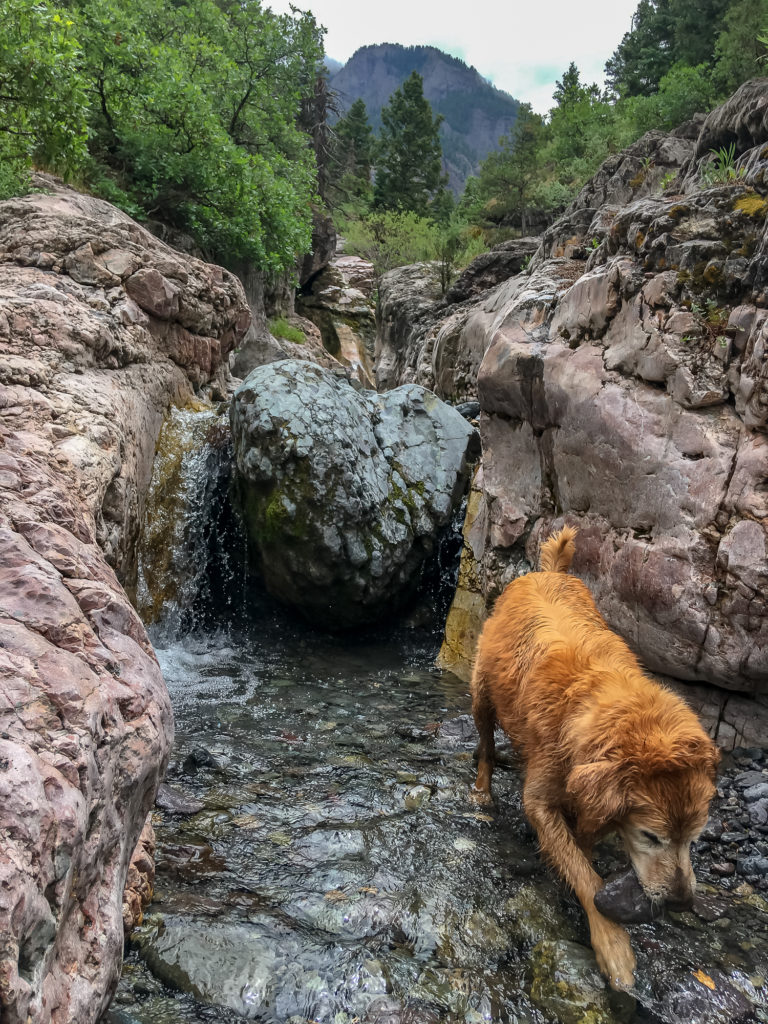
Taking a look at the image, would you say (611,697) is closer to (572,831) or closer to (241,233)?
(572,831)

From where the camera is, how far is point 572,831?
3422 millimetres

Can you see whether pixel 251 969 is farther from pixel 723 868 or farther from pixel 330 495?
pixel 330 495

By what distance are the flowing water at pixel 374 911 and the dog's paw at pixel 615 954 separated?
2.3 inches

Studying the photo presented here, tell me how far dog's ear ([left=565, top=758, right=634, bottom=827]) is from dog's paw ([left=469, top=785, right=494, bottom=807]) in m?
1.68

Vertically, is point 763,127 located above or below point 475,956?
above

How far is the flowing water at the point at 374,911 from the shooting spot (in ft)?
9.00

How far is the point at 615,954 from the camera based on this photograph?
2992mm

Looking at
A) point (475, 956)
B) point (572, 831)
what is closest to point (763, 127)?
point (572, 831)

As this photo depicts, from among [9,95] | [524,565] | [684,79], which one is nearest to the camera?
[524,565]

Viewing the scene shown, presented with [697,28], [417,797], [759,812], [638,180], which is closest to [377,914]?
[417,797]

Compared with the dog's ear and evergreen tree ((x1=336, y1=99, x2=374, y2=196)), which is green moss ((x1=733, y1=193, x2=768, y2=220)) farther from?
evergreen tree ((x1=336, y1=99, x2=374, y2=196))

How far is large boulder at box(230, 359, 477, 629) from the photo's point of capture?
26.8ft

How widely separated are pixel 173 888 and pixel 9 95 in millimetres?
11071

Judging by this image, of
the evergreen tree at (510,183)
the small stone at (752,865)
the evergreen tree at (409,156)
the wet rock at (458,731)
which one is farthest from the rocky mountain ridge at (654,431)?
the evergreen tree at (409,156)
